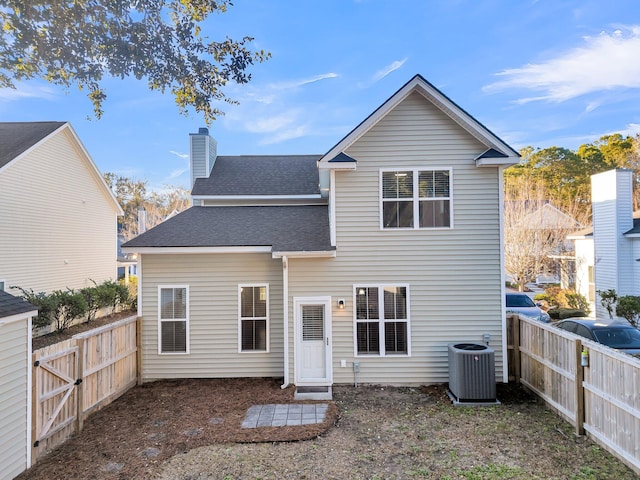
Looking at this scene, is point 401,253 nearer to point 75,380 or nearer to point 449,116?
point 449,116

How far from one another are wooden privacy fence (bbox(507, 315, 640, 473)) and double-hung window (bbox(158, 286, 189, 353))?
8.16m

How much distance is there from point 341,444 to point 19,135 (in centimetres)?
1807

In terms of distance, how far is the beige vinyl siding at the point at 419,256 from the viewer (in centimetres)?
825

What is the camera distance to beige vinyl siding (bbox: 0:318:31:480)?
4562 millimetres

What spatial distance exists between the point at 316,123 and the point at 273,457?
22.0m

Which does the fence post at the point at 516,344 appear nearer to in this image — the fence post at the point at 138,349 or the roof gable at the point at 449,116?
the roof gable at the point at 449,116

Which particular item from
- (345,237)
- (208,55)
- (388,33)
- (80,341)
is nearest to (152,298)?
(80,341)

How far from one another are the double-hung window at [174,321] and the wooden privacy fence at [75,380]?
0.82 metres

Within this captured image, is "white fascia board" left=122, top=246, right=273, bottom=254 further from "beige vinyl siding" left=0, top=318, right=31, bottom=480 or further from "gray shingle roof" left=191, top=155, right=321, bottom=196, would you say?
"gray shingle roof" left=191, top=155, right=321, bottom=196

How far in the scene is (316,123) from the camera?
24.0 m

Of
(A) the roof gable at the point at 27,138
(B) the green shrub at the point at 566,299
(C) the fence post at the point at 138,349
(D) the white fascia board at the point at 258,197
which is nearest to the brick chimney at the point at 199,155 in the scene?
(D) the white fascia board at the point at 258,197

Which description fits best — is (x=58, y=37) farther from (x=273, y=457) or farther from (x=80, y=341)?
(x=273, y=457)

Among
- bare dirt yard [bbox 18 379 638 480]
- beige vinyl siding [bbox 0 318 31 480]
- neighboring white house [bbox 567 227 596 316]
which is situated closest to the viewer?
beige vinyl siding [bbox 0 318 31 480]

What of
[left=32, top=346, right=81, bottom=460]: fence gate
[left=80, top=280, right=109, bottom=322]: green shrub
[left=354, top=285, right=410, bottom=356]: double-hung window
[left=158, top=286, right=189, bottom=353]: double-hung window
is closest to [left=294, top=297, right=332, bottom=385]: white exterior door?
[left=354, top=285, right=410, bottom=356]: double-hung window
